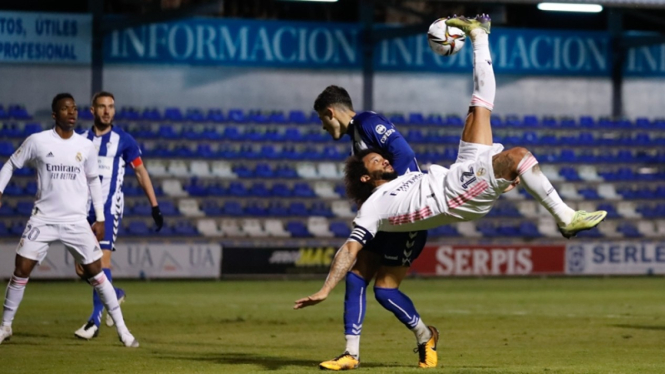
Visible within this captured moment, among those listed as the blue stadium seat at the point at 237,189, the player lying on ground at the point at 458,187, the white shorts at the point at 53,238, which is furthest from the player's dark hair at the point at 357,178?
the blue stadium seat at the point at 237,189

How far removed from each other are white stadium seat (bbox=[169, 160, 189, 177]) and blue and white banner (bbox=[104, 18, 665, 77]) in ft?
9.51

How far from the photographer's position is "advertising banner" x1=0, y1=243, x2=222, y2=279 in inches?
803

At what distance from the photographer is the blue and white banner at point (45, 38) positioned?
25.1m

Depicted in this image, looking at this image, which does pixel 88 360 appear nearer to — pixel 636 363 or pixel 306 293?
pixel 636 363

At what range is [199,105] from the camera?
26.6 meters

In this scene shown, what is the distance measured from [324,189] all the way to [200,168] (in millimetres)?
2960

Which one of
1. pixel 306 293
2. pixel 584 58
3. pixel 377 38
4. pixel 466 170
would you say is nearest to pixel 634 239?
pixel 584 58

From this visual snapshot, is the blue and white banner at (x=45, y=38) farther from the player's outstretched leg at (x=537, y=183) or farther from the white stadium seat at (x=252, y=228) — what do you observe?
the player's outstretched leg at (x=537, y=183)

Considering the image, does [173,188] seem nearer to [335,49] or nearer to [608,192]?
[335,49]

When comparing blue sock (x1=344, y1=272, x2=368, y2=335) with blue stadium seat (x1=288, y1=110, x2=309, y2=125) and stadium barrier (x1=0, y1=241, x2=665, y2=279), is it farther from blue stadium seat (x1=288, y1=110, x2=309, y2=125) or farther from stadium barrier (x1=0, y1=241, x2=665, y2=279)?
blue stadium seat (x1=288, y1=110, x2=309, y2=125)

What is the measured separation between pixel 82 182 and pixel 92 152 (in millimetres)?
303

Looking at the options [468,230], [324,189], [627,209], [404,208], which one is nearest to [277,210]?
[324,189]

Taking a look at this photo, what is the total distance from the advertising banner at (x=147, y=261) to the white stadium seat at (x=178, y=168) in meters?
3.78

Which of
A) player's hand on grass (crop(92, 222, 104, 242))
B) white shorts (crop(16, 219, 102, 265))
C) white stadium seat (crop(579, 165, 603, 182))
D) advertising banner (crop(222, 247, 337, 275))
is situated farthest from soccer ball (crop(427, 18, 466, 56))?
white stadium seat (crop(579, 165, 603, 182))
